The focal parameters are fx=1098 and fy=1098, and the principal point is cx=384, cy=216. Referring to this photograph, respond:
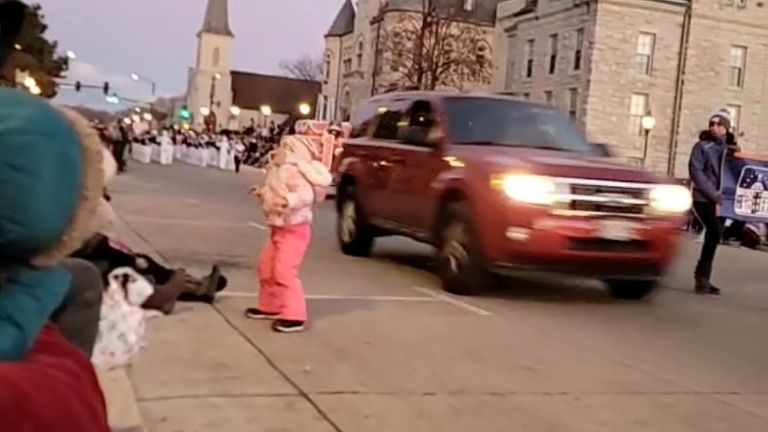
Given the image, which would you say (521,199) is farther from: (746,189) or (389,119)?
(746,189)

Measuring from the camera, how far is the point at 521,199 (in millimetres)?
9234

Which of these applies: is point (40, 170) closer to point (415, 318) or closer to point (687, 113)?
point (415, 318)

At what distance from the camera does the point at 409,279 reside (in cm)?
1074

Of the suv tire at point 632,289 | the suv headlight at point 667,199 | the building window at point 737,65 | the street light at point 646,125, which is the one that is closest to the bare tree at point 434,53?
the street light at point 646,125

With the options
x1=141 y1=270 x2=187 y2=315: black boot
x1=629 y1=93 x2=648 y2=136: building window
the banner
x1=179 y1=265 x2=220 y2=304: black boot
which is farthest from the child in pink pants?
x1=629 y1=93 x2=648 y2=136: building window

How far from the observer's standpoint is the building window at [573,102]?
49.1 m

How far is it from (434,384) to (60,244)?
446 cm

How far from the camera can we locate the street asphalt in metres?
5.39

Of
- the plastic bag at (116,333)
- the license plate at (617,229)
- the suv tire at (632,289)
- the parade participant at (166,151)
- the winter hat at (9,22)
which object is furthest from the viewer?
the parade participant at (166,151)

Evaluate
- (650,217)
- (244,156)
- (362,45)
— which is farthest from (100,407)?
(362,45)

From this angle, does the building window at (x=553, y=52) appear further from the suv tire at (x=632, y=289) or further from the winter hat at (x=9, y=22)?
the winter hat at (x=9, y=22)

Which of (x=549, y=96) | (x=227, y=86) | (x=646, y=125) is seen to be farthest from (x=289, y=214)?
(x=227, y=86)

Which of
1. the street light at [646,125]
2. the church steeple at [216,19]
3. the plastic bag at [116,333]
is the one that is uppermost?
the church steeple at [216,19]

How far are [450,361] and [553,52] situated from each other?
46836 mm
